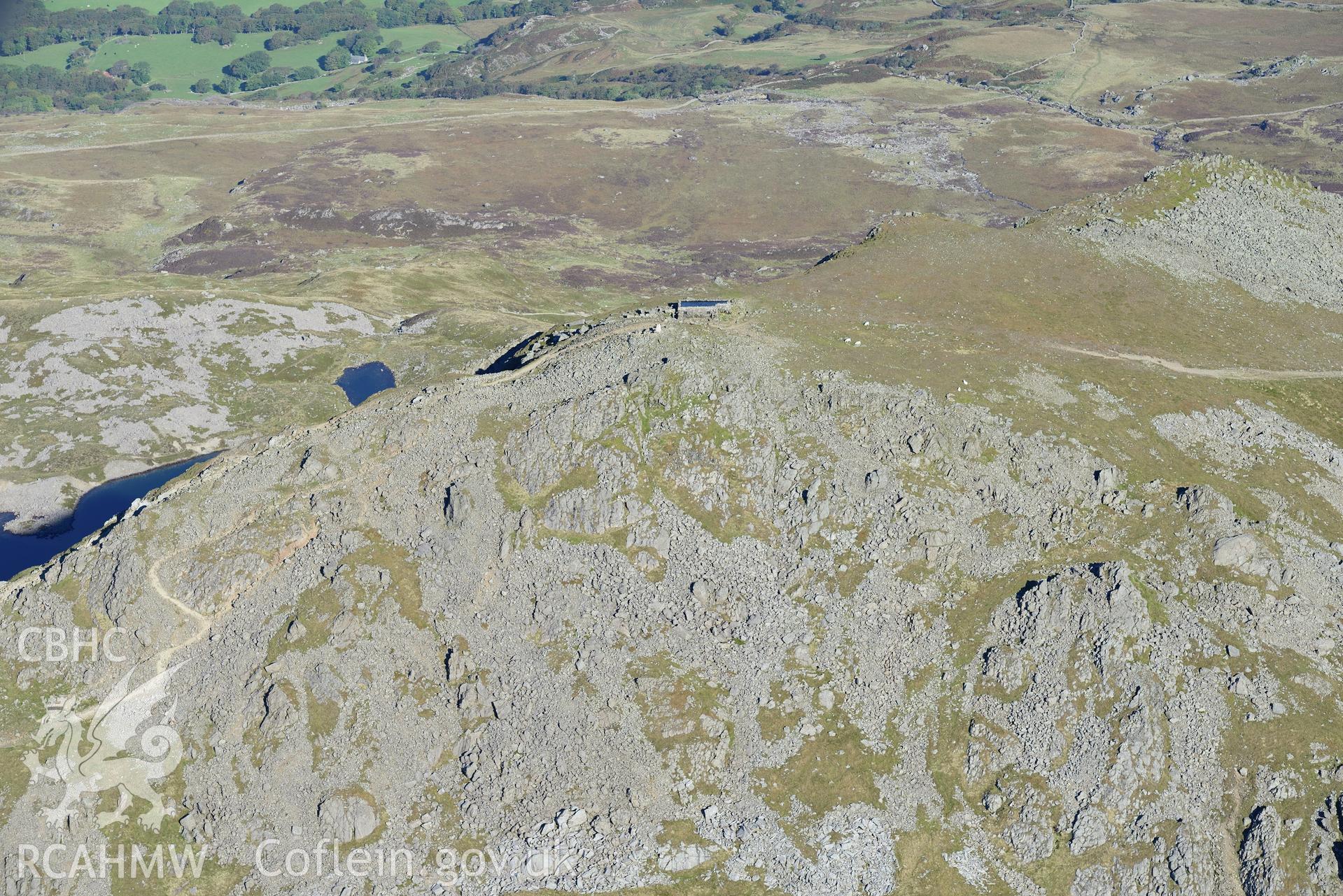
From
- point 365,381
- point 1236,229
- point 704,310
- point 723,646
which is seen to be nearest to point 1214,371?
point 1236,229

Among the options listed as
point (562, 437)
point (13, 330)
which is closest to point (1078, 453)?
point (562, 437)

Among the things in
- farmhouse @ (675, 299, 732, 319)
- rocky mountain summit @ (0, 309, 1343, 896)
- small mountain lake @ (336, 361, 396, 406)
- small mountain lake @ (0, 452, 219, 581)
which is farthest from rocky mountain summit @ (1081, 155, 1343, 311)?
small mountain lake @ (0, 452, 219, 581)

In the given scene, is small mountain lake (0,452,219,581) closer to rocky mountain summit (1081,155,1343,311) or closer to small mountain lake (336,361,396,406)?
small mountain lake (336,361,396,406)

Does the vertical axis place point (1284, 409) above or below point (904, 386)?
below

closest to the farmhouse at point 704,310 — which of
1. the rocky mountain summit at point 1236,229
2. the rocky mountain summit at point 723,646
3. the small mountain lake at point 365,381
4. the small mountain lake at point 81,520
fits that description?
the rocky mountain summit at point 723,646

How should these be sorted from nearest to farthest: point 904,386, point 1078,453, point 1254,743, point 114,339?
point 1254,743 → point 1078,453 → point 904,386 → point 114,339

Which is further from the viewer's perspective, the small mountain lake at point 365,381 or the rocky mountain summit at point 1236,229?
the small mountain lake at point 365,381

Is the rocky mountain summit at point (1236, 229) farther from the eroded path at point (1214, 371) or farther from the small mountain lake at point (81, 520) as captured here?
the small mountain lake at point (81, 520)

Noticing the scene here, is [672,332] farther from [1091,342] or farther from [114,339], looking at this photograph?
[114,339]
